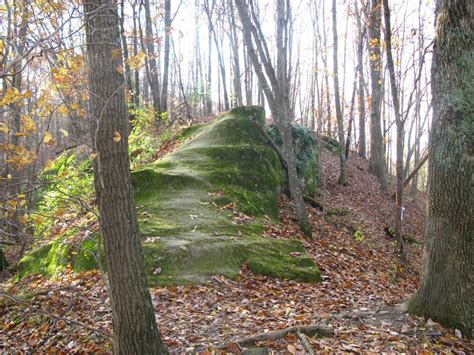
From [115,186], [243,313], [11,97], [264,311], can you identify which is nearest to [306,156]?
[264,311]

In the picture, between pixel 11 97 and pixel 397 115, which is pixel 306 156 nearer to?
pixel 397 115

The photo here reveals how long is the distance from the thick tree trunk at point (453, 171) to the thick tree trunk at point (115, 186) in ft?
11.2

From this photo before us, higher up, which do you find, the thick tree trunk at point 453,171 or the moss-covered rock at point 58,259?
the thick tree trunk at point 453,171

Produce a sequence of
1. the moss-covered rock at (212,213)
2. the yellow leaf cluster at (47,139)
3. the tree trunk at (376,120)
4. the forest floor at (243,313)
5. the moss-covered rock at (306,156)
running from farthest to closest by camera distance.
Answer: the tree trunk at (376,120), the moss-covered rock at (306,156), the moss-covered rock at (212,213), the forest floor at (243,313), the yellow leaf cluster at (47,139)

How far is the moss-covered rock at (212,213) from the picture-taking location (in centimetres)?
652

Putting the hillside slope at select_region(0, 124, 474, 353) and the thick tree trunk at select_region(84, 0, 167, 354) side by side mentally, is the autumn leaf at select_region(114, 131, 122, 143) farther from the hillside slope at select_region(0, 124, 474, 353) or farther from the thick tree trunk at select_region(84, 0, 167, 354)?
the hillside slope at select_region(0, 124, 474, 353)

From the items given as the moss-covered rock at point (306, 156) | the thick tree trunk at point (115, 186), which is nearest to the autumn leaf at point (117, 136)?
the thick tree trunk at point (115, 186)

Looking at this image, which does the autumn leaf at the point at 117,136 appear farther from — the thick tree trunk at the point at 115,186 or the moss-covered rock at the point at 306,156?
the moss-covered rock at the point at 306,156

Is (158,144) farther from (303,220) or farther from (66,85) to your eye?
(66,85)

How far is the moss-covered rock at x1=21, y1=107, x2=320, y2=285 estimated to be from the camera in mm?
6523

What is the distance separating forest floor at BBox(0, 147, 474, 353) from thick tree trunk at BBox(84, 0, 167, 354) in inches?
12.7

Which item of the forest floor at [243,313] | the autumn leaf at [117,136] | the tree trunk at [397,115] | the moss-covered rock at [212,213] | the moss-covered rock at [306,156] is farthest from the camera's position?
the moss-covered rock at [306,156]

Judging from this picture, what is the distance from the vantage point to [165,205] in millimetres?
8102

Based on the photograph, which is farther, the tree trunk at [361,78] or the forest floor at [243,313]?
the tree trunk at [361,78]
